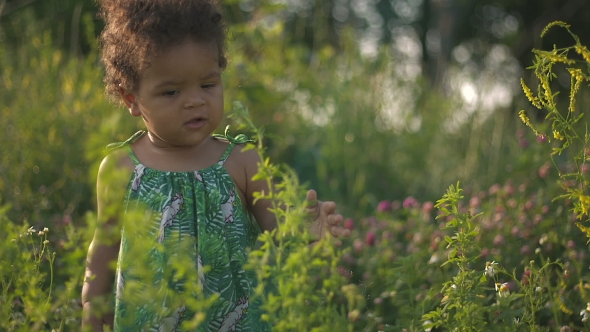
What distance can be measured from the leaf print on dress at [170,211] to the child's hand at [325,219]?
1.27 ft

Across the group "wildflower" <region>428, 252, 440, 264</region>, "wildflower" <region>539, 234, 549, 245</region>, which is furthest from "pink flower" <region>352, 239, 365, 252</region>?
"wildflower" <region>539, 234, 549, 245</region>

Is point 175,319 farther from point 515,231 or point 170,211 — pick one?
point 515,231

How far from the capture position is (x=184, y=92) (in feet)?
7.01

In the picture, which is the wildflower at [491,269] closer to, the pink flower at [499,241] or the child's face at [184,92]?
the child's face at [184,92]

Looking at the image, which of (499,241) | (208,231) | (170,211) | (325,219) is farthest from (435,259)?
(170,211)

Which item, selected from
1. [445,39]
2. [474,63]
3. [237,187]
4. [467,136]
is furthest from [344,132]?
[474,63]

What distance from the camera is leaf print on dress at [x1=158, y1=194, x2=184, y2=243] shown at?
2188 mm

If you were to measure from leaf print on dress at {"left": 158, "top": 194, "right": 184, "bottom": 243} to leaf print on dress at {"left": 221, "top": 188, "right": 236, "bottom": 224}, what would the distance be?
0.13 metres

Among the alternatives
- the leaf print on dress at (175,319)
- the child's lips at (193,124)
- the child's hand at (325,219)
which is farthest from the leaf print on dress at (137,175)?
the child's hand at (325,219)

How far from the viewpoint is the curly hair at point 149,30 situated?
2156mm

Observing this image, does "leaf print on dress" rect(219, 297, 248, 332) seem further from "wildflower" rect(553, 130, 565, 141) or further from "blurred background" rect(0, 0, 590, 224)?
"blurred background" rect(0, 0, 590, 224)

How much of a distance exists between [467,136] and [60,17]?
7.24m

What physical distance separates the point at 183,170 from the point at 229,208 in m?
0.18

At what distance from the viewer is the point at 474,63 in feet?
50.9
